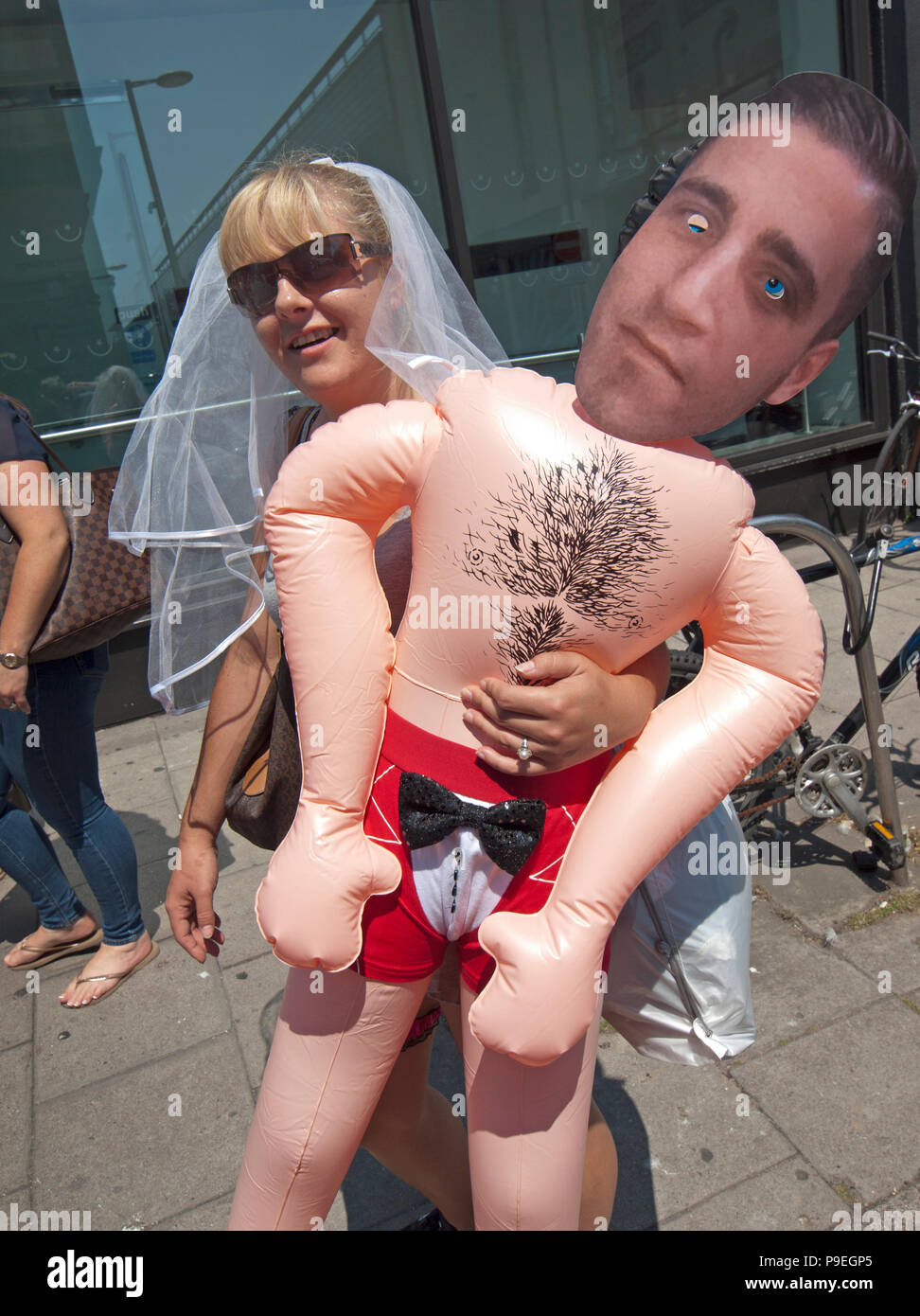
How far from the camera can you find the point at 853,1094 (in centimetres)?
220

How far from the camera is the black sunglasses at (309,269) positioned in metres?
1.35

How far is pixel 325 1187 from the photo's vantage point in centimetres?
137

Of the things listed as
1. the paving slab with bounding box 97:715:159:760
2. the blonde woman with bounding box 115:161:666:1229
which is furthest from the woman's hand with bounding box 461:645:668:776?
the paving slab with bounding box 97:715:159:760

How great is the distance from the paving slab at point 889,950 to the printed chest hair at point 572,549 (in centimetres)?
187

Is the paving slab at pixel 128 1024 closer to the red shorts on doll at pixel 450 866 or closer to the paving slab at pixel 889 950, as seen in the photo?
the red shorts on doll at pixel 450 866

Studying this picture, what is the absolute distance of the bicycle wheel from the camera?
5.02 meters

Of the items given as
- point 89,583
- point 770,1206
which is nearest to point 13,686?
point 89,583

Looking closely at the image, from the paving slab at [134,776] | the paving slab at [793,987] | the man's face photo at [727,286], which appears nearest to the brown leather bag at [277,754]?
the man's face photo at [727,286]

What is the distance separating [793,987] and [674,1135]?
0.61 m

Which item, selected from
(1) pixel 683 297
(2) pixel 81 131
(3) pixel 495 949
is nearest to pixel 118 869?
(3) pixel 495 949

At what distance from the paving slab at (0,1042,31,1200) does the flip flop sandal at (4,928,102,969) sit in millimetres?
390

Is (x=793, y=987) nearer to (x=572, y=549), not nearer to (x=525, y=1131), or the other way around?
(x=525, y=1131)

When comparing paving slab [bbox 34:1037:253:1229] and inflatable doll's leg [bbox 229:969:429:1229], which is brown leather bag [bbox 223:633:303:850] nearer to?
inflatable doll's leg [bbox 229:969:429:1229]
